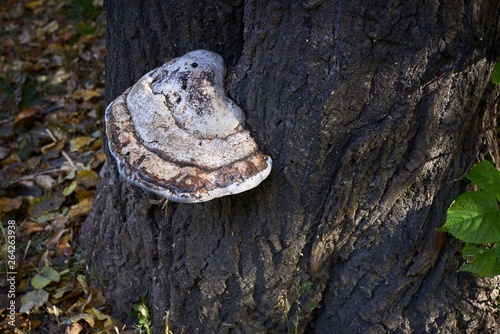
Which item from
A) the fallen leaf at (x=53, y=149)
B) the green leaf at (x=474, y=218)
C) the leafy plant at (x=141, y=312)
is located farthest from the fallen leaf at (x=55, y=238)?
the green leaf at (x=474, y=218)

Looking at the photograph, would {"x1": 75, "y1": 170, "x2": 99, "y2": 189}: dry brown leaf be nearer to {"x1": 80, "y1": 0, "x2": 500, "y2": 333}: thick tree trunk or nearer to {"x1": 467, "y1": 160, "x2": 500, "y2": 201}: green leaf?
{"x1": 80, "y1": 0, "x2": 500, "y2": 333}: thick tree trunk

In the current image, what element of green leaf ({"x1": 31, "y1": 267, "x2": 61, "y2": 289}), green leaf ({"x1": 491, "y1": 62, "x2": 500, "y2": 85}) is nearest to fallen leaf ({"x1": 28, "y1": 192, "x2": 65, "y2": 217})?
green leaf ({"x1": 31, "y1": 267, "x2": 61, "y2": 289})

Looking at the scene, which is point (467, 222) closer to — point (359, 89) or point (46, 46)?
point (359, 89)

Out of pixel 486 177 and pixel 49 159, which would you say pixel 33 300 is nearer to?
pixel 49 159

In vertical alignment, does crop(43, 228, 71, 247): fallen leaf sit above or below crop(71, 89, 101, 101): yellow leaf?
below

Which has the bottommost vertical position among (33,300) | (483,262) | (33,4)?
(33,300)

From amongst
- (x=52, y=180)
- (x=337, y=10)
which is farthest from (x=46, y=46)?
(x=337, y=10)

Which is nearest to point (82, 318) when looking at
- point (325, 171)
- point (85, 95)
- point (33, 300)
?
point (33, 300)
